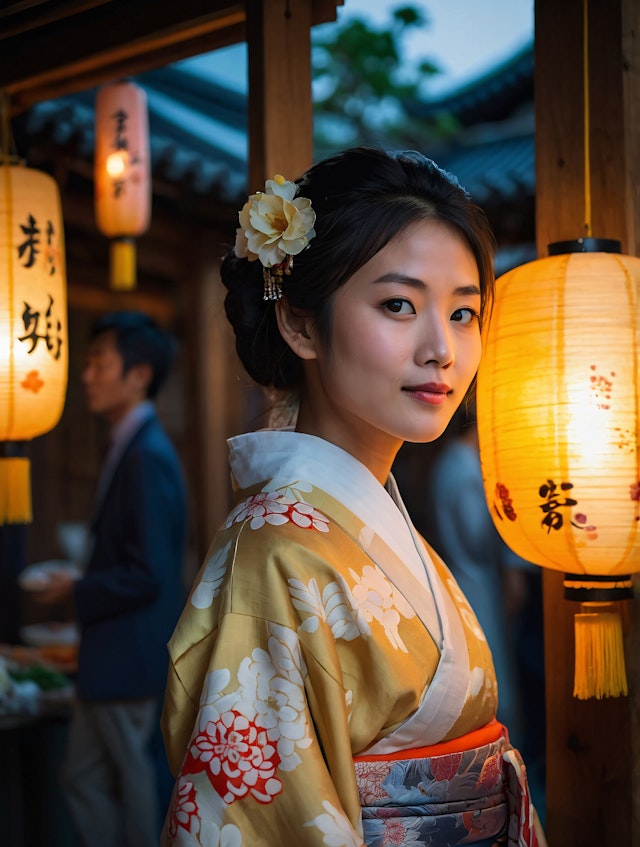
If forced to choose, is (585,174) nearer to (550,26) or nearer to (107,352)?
(550,26)

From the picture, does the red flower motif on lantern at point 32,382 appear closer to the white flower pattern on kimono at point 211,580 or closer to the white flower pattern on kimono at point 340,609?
the white flower pattern on kimono at point 211,580

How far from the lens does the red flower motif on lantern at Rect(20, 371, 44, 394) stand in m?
4.03

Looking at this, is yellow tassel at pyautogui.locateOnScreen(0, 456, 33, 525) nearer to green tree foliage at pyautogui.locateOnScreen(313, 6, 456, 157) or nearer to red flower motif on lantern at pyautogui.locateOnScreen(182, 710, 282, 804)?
red flower motif on lantern at pyautogui.locateOnScreen(182, 710, 282, 804)

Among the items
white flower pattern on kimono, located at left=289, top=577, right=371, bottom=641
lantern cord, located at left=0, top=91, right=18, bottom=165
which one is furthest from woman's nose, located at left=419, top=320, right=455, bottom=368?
lantern cord, located at left=0, top=91, right=18, bottom=165

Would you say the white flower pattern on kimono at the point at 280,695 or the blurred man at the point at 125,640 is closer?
the white flower pattern on kimono at the point at 280,695

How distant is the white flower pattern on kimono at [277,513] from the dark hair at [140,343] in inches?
136

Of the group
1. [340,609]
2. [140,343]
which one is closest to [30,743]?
[140,343]

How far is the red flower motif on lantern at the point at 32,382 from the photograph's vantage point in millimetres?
4027

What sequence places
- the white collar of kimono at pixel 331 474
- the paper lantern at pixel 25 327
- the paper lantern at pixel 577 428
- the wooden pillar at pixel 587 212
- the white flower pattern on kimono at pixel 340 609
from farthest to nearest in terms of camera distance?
the paper lantern at pixel 25 327
the wooden pillar at pixel 587 212
the paper lantern at pixel 577 428
the white collar of kimono at pixel 331 474
the white flower pattern on kimono at pixel 340 609

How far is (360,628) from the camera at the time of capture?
2.21m

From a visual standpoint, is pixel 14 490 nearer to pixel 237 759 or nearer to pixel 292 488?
pixel 292 488

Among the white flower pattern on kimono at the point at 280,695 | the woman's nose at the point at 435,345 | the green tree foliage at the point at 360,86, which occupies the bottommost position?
the white flower pattern on kimono at the point at 280,695

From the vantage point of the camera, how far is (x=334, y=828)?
1993mm

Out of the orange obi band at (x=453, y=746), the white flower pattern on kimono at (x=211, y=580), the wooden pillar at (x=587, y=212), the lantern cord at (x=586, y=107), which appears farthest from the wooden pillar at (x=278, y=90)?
the orange obi band at (x=453, y=746)
